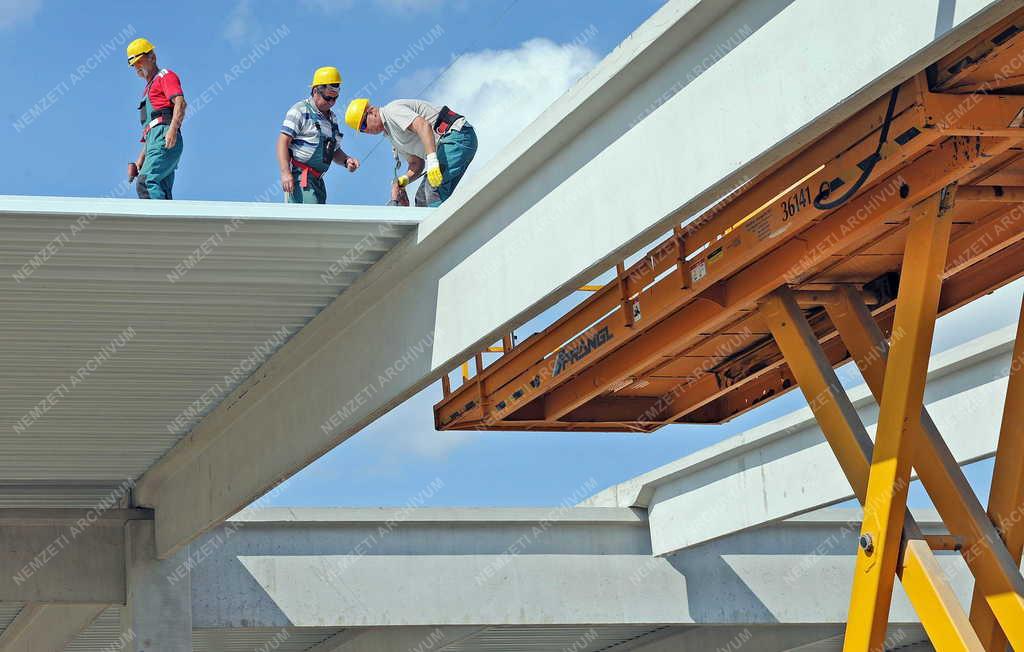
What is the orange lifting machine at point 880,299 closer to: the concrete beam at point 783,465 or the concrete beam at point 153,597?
the concrete beam at point 783,465

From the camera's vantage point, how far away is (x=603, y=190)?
10234 millimetres

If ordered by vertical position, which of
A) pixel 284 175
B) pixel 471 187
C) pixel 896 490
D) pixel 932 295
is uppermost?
pixel 284 175

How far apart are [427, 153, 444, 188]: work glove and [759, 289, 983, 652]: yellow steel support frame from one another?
136 inches

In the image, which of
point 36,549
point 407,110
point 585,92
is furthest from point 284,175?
point 36,549

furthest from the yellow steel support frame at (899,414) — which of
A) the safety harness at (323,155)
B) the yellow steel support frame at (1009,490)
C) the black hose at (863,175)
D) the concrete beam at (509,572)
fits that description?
the concrete beam at (509,572)

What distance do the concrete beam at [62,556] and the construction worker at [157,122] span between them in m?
7.02

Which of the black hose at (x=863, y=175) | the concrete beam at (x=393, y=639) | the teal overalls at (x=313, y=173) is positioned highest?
the teal overalls at (x=313, y=173)

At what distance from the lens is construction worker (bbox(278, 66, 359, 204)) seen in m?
13.9

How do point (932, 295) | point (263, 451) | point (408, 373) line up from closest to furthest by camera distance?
point (932, 295)
point (408, 373)
point (263, 451)

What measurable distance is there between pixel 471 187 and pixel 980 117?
13.6 ft

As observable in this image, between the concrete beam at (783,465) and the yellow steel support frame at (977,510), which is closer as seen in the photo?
the yellow steel support frame at (977,510)

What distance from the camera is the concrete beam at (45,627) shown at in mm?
21797

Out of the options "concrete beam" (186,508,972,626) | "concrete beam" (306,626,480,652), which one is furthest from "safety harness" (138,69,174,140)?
"concrete beam" (306,626,480,652)

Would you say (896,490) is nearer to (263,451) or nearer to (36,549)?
(263,451)
